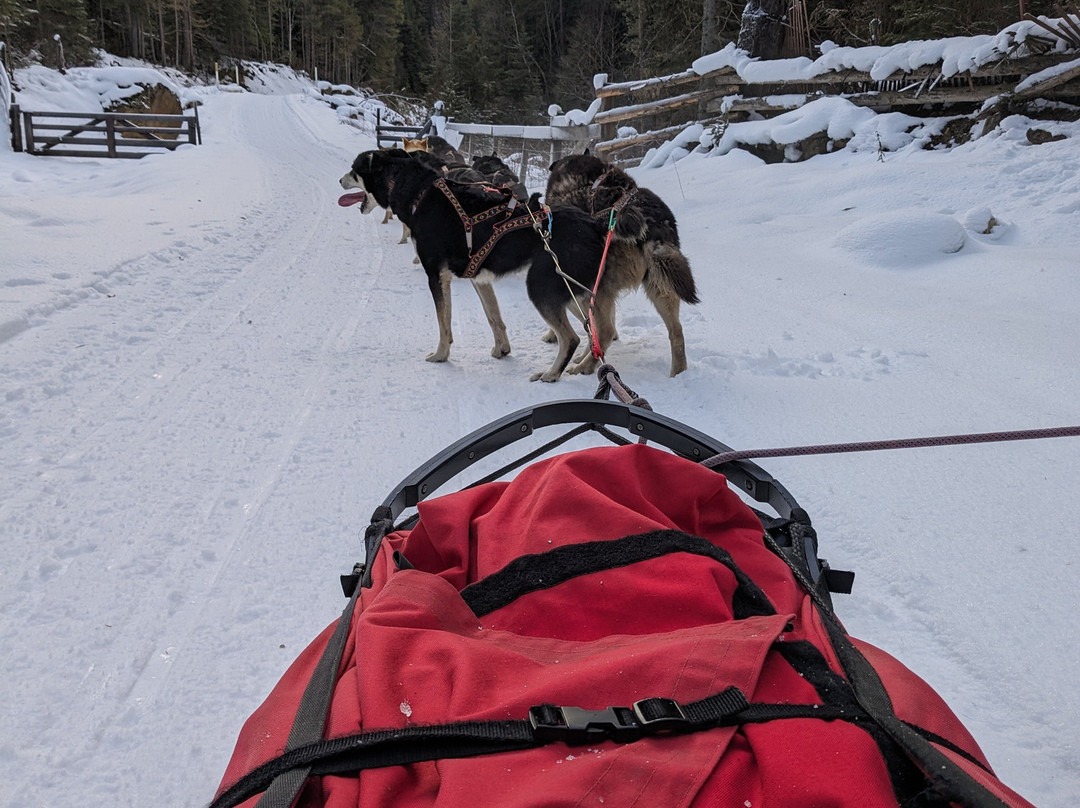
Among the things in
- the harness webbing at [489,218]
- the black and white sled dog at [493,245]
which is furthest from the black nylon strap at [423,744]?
the harness webbing at [489,218]

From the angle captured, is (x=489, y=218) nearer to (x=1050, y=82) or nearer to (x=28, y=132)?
(x=1050, y=82)

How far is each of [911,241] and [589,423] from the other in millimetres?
6087

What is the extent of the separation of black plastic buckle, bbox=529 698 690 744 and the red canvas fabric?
0.05 ft

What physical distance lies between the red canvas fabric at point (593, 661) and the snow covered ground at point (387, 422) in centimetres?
98

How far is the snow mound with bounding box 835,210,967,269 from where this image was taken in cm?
674

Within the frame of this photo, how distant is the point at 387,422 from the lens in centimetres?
411

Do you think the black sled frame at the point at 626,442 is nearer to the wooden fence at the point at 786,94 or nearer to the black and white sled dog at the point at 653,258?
the black and white sled dog at the point at 653,258

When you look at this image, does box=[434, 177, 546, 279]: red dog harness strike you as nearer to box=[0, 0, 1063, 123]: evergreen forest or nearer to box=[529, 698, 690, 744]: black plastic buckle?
box=[529, 698, 690, 744]: black plastic buckle

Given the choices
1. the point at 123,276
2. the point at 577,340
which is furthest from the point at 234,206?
the point at 577,340

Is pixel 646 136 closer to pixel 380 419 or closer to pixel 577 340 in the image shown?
pixel 577 340

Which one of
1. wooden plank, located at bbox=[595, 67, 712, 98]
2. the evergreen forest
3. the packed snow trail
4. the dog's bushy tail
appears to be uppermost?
the evergreen forest

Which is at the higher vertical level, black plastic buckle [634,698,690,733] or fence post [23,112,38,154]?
fence post [23,112,38,154]

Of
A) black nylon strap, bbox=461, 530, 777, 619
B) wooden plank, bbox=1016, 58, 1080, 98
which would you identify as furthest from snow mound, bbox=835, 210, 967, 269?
black nylon strap, bbox=461, 530, 777, 619

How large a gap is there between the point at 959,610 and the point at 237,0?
69.7 metres
